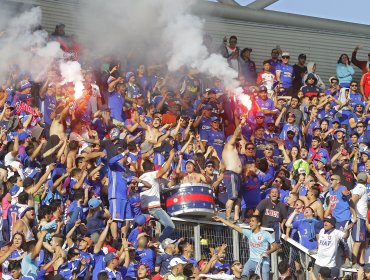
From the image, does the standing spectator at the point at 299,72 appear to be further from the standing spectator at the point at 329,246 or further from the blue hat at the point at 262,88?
the standing spectator at the point at 329,246

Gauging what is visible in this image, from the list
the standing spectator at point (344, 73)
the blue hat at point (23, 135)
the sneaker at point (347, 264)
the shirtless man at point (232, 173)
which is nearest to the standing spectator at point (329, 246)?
the sneaker at point (347, 264)

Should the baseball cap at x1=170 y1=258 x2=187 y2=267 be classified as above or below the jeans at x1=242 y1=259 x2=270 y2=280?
above

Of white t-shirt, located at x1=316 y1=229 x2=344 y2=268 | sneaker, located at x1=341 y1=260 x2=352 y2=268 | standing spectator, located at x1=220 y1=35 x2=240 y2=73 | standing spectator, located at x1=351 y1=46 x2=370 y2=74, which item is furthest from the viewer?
standing spectator, located at x1=351 y1=46 x2=370 y2=74

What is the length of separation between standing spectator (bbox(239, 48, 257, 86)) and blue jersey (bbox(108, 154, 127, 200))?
21.4ft

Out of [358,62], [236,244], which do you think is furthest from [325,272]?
[358,62]

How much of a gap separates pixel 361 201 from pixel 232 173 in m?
2.23

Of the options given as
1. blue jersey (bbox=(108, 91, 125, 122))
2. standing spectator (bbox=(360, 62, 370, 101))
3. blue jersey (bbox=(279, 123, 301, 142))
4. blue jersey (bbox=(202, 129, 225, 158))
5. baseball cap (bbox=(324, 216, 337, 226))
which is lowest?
baseball cap (bbox=(324, 216, 337, 226))

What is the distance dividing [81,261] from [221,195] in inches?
147

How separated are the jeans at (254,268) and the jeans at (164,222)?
50.1 inches

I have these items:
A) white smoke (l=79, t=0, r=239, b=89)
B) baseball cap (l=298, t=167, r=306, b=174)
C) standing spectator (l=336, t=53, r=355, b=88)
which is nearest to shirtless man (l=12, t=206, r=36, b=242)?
baseball cap (l=298, t=167, r=306, b=174)

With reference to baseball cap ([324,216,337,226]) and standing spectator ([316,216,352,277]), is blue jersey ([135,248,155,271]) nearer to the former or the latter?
standing spectator ([316,216,352,277])

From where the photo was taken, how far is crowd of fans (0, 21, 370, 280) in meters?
17.2

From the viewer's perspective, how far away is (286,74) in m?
25.4

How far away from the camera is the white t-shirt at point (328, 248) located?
60.3 feet
